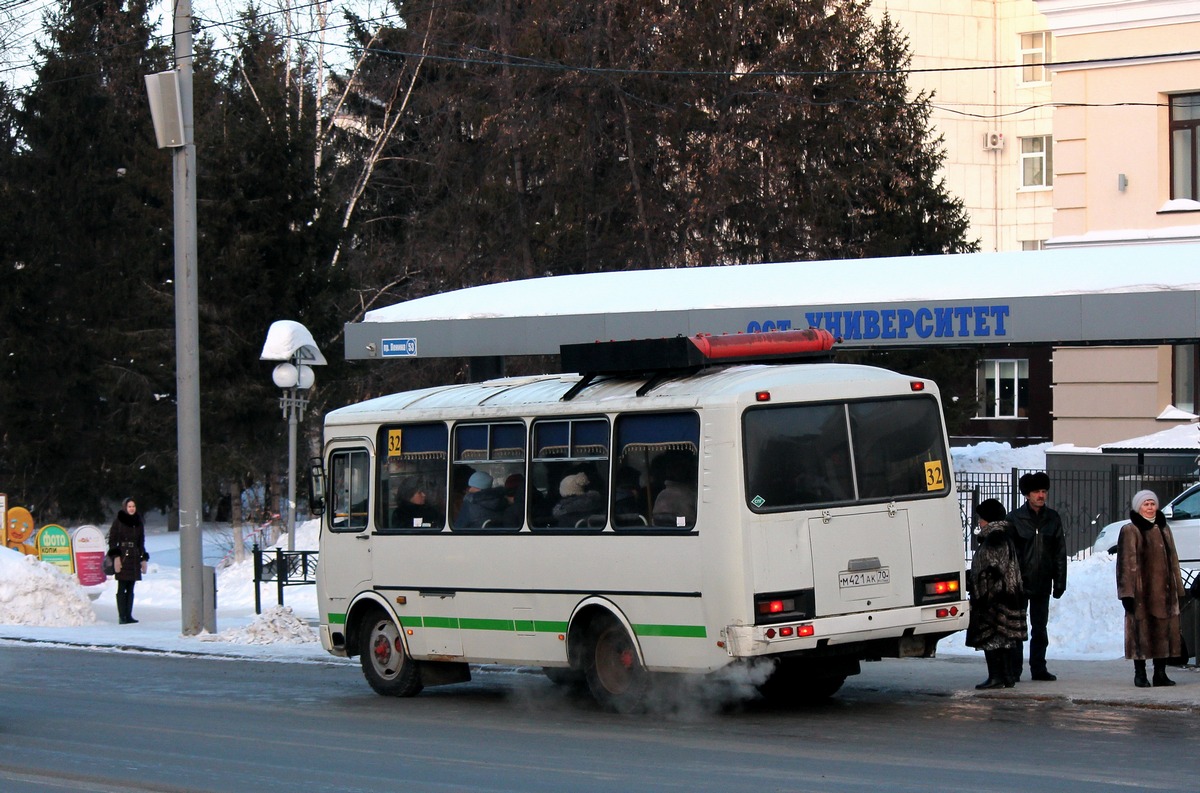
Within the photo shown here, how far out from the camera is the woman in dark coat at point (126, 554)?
2295 cm

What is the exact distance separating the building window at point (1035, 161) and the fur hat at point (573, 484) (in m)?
51.0

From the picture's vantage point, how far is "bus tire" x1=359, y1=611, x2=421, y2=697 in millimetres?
14086

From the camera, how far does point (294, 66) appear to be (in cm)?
4078

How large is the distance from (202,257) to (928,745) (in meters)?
27.1

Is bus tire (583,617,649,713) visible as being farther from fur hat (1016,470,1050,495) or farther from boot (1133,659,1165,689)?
boot (1133,659,1165,689)

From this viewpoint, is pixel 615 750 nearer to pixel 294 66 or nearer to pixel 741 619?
pixel 741 619

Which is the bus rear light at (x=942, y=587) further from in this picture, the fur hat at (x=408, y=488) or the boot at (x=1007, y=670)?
the fur hat at (x=408, y=488)

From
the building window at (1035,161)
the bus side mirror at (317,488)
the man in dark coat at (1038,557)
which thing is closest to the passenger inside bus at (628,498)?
the man in dark coat at (1038,557)

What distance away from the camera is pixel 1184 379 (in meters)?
26.4

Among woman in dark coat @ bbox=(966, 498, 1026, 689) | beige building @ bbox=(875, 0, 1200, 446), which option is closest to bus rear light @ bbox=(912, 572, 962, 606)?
woman in dark coat @ bbox=(966, 498, 1026, 689)

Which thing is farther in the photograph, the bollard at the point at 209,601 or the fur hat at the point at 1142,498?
the bollard at the point at 209,601

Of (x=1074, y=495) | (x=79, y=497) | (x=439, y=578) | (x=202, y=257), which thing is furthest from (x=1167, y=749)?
(x=79, y=497)

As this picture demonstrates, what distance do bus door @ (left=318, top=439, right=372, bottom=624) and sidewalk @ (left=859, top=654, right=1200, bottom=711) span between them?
4.40 metres

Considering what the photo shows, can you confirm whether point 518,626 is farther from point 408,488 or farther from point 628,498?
A: point 408,488
